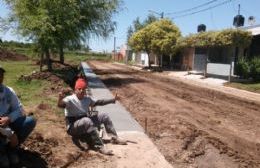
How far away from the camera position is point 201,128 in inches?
490

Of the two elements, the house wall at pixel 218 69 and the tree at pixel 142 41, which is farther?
the tree at pixel 142 41

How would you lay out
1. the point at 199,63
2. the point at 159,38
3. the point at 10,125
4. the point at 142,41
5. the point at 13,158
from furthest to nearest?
1. the point at 142,41
2. the point at 159,38
3. the point at 199,63
4. the point at 10,125
5. the point at 13,158

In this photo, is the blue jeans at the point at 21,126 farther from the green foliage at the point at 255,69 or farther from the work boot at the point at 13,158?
the green foliage at the point at 255,69

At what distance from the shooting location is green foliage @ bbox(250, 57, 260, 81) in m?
30.8

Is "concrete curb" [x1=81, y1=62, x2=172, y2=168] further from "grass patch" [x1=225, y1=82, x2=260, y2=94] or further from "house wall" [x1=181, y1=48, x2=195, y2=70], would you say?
"house wall" [x1=181, y1=48, x2=195, y2=70]

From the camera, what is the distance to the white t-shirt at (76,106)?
8.67 metres

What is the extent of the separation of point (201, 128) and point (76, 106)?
4.84 metres

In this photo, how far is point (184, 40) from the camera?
42.6 meters

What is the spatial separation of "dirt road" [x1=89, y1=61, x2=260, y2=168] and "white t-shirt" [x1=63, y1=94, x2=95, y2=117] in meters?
1.96

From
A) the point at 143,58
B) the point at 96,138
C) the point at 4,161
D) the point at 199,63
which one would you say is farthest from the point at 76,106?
the point at 143,58

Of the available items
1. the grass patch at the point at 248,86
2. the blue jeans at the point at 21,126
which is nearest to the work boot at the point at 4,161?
the blue jeans at the point at 21,126

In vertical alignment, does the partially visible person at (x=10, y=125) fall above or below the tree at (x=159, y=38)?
below

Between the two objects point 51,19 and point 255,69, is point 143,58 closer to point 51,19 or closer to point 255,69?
point 255,69

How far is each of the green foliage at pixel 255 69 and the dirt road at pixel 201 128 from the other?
36.1 feet
